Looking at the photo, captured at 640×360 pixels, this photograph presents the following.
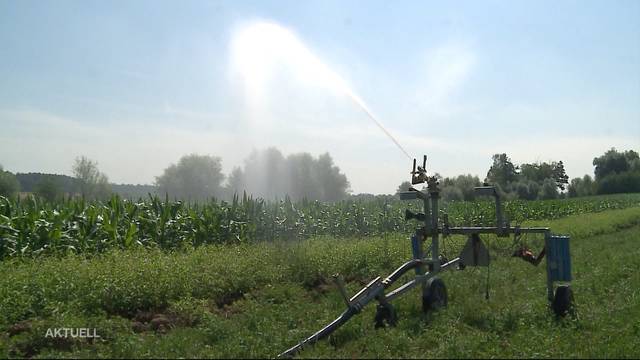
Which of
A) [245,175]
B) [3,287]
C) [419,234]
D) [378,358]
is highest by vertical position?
Answer: [245,175]

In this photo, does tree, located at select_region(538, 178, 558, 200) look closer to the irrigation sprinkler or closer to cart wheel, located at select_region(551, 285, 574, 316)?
the irrigation sprinkler

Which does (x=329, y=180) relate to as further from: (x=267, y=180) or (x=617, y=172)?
(x=617, y=172)

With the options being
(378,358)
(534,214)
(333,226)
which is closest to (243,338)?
(378,358)

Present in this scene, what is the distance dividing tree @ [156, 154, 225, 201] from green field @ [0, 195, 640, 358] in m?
43.5

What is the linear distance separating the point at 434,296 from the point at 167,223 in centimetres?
879

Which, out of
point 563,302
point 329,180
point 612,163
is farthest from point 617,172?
point 563,302

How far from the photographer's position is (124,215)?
14086 millimetres

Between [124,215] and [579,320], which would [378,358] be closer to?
[579,320]

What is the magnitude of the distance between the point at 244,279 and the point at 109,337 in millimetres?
3270

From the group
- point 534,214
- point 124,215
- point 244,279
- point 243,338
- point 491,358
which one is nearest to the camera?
point 491,358

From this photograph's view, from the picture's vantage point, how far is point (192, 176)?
57844 mm

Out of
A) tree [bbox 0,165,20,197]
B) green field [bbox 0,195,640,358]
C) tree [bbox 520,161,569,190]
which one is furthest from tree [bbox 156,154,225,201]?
green field [bbox 0,195,640,358]

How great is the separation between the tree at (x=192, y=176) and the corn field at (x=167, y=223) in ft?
112

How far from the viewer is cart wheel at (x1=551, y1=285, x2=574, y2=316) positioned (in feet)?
25.4
